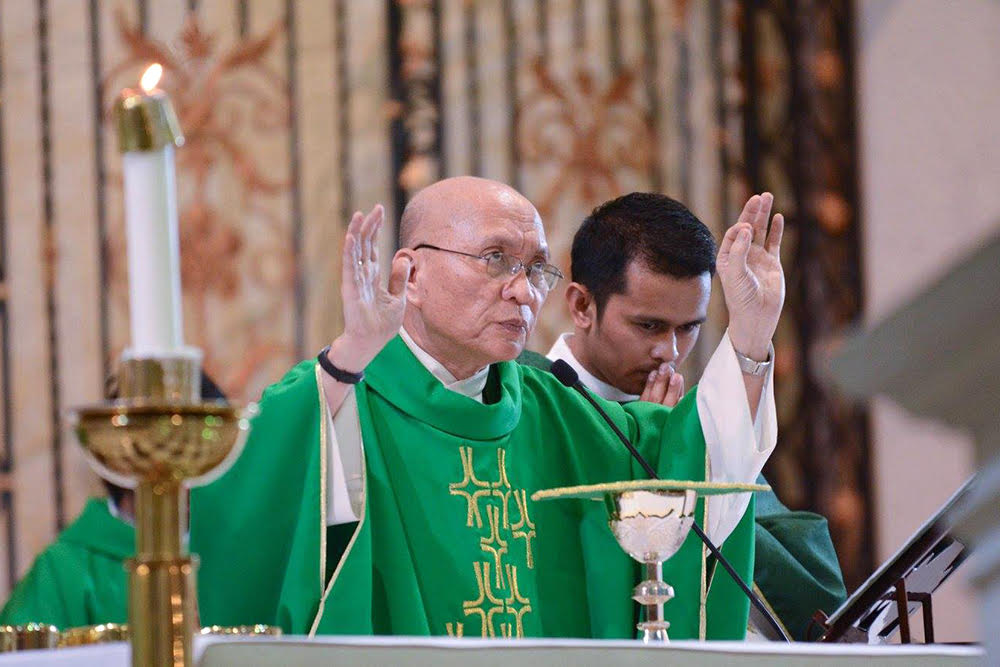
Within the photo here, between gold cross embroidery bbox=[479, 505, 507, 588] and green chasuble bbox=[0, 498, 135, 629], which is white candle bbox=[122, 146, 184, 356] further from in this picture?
green chasuble bbox=[0, 498, 135, 629]

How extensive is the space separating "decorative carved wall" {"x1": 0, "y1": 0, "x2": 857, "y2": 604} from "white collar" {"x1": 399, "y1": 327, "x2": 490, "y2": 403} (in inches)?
95.9

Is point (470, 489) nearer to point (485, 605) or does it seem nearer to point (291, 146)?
point (485, 605)

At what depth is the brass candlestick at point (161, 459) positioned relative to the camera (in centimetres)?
137

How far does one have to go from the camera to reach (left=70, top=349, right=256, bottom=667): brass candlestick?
1368 mm

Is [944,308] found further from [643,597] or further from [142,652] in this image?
[643,597]

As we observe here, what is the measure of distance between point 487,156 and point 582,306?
1949mm

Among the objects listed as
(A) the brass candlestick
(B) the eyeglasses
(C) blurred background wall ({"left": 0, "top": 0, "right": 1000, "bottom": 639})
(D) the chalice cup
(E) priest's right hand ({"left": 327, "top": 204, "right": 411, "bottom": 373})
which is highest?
(C) blurred background wall ({"left": 0, "top": 0, "right": 1000, "bottom": 639})

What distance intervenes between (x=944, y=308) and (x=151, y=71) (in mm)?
871

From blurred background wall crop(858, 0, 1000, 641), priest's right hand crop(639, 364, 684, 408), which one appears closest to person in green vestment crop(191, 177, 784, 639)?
priest's right hand crop(639, 364, 684, 408)

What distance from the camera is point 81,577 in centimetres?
518

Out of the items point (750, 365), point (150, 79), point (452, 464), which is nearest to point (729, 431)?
point (750, 365)

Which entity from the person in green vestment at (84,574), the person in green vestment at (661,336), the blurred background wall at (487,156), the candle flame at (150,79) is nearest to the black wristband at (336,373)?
the person in green vestment at (661,336)

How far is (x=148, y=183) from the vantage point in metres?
1.42

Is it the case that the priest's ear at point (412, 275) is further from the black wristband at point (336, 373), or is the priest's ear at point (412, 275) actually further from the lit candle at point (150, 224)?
the lit candle at point (150, 224)
